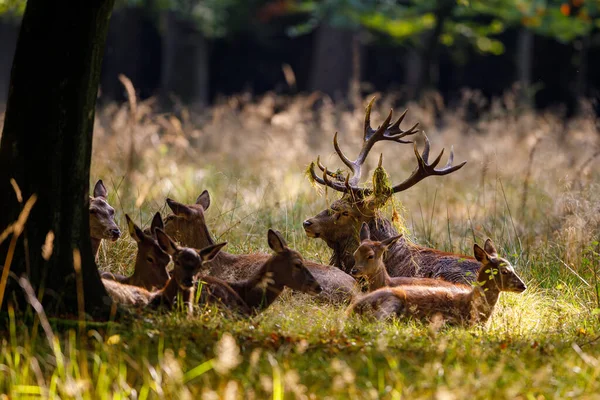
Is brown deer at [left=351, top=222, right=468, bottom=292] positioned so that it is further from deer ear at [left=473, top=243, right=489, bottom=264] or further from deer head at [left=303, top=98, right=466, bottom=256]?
deer head at [left=303, top=98, right=466, bottom=256]

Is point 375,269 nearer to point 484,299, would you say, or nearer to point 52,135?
point 484,299

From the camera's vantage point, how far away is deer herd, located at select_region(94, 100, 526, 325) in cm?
664

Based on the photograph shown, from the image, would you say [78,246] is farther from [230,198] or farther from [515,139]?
[515,139]

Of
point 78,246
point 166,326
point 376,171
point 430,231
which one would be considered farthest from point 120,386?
point 430,231

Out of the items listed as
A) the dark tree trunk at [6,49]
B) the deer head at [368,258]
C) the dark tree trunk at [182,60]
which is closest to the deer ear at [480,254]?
the deer head at [368,258]

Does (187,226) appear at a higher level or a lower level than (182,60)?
lower

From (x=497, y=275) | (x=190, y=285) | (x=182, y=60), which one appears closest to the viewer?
(x=190, y=285)

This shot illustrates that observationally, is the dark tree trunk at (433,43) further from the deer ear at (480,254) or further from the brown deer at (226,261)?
the deer ear at (480,254)

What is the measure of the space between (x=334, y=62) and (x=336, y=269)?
1790 cm

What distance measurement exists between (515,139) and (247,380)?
11.5 meters

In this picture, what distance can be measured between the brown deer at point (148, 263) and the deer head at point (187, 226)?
0.82 meters

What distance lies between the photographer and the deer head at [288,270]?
273 inches

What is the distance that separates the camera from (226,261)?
312 inches

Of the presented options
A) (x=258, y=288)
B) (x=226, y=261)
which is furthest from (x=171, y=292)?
(x=226, y=261)
